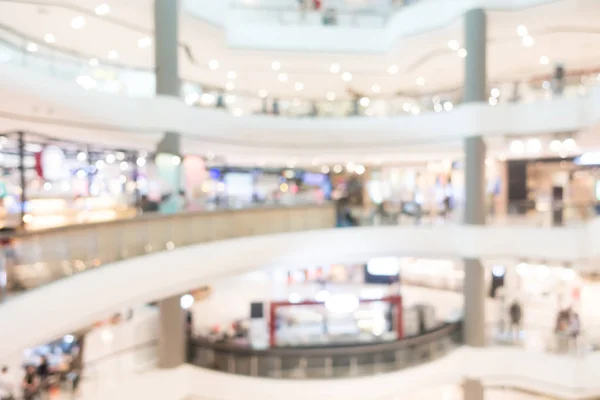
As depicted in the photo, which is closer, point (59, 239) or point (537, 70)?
point (59, 239)

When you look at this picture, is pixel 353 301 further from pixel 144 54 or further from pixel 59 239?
pixel 144 54

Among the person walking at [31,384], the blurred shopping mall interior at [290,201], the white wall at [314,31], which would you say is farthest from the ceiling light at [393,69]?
the person walking at [31,384]

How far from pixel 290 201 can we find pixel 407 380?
507 centimetres

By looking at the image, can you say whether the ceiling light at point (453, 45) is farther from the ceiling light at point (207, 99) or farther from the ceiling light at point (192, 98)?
the ceiling light at point (192, 98)

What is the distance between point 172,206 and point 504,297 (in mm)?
9685

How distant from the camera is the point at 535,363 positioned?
11.3 meters

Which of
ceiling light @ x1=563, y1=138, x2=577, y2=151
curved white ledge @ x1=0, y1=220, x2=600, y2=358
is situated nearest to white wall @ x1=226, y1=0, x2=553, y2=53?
ceiling light @ x1=563, y1=138, x2=577, y2=151

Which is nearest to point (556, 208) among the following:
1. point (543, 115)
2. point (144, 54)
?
point (543, 115)

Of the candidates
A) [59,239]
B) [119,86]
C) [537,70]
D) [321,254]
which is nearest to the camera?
[59,239]

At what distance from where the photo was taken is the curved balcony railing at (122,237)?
5.11 meters

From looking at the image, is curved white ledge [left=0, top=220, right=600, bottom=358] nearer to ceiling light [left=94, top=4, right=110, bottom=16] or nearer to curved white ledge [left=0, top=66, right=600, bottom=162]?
curved white ledge [left=0, top=66, right=600, bottom=162]

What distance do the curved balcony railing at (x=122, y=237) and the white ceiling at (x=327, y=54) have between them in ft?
16.3

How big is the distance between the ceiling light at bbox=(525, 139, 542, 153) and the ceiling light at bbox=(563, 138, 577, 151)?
616 millimetres

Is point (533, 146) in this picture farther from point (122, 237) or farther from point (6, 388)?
point (6, 388)
